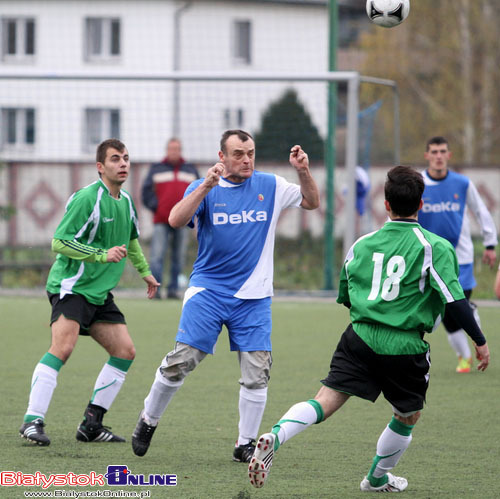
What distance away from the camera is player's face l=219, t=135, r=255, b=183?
604cm

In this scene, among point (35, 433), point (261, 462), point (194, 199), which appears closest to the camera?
point (261, 462)

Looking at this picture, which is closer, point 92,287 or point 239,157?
point 239,157

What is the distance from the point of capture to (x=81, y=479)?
Result: 5.39m

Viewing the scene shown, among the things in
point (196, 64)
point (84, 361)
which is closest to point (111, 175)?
point (84, 361)

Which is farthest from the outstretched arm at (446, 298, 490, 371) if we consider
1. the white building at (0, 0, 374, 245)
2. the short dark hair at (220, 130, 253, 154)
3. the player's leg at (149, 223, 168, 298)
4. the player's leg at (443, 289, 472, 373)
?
the white building at (0, 0, 374, 245)

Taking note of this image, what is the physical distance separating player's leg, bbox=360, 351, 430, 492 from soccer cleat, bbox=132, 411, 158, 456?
141cm

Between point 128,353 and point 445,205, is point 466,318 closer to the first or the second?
point 128,353

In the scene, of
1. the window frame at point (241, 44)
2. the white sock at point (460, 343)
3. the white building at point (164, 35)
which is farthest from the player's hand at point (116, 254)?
the window frame at point (241, 44)

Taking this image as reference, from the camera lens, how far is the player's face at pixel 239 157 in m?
6.04

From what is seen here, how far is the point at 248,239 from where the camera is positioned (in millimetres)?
6074

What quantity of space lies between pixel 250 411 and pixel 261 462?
1.29m

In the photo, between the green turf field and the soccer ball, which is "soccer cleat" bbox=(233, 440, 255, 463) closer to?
the green turf field

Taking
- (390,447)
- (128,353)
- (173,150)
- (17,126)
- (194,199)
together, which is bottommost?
(390,447)

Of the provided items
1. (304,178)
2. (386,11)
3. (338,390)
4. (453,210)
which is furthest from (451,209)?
(338,390)
